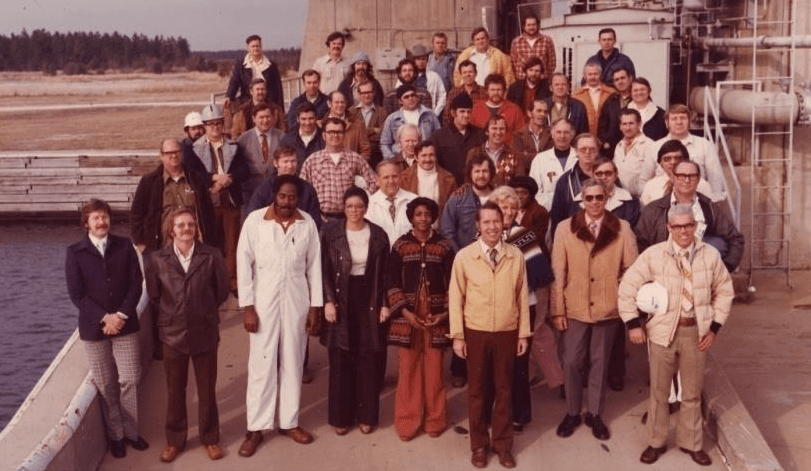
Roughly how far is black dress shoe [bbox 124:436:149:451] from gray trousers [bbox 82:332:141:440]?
25mm

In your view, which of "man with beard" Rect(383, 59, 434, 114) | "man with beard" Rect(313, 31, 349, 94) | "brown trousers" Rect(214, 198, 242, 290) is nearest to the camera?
"brown trousers" Rect(214, 198, 242, 290)

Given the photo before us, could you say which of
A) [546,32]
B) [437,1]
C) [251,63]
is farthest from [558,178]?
[437,1]

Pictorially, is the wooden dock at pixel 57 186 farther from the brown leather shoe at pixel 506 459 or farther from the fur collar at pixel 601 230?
the brown leather shoe at pixel 506 459

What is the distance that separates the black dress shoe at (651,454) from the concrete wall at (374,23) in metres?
11.1

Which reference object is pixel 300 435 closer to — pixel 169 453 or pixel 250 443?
pixel 250 443

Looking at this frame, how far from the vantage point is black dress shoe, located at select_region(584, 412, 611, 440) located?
23.9 feet

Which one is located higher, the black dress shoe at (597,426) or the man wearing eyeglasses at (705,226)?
the man wearing eyeglasses at (705,226)

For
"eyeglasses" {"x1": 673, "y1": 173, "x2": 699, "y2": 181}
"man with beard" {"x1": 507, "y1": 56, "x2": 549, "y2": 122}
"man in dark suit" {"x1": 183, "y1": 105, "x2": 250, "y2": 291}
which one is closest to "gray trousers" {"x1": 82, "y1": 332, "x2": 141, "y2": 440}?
"man in dark suit" {"x1": 183, "y1": 105, "x2": 250, "y2": 291}

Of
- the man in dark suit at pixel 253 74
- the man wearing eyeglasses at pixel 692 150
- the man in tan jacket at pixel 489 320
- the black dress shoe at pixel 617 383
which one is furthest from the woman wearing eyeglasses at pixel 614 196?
the man in dark suit at pixel 253 74

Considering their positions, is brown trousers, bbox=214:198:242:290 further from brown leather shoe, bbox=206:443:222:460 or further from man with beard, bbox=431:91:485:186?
brown leather shoe, bbox=206:443:222:460

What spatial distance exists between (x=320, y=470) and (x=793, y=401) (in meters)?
4.04

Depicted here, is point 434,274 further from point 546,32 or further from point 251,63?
point 546,32

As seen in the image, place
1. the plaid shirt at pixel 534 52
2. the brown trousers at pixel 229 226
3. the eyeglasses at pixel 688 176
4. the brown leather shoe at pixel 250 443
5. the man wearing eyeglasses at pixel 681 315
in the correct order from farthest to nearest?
the plaid shirt at pixel 534 52 → the brown trousers at pixel 229 226 → the eyeglasses at pixel 688 176 → the brown leather shoe at pixel 250 443 → the man wearing eyeglasses at pixel 681 315

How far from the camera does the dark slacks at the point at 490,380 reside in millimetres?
6723
